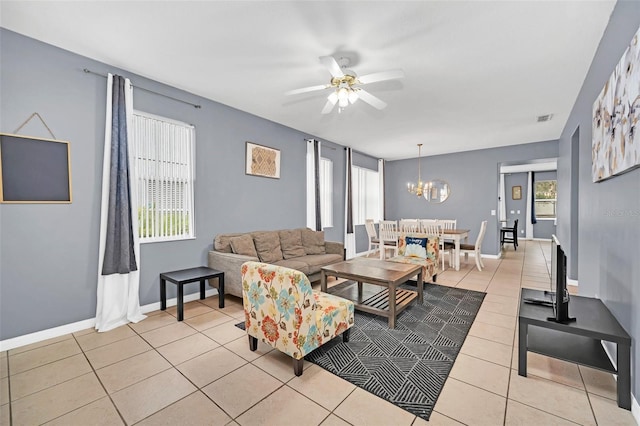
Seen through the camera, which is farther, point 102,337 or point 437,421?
point 102,337

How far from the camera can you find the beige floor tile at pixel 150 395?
1.72 m

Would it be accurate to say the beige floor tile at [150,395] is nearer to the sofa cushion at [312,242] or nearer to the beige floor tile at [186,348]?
the beige floor tile at [186,348]

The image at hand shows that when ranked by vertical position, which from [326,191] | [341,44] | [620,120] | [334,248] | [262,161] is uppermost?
[341,44]

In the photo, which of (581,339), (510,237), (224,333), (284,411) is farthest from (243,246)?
(510,237)

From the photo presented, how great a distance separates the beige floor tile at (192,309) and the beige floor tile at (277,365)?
4.54 ft

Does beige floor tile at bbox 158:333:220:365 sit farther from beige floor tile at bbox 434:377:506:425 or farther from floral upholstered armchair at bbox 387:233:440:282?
floral upholstered armchair at bbox 387:233:440:282

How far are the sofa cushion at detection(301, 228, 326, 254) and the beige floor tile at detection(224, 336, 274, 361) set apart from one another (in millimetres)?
2303

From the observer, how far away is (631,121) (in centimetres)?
161

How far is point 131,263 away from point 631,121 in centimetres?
436

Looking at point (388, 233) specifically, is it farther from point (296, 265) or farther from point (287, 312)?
point (287, 312)

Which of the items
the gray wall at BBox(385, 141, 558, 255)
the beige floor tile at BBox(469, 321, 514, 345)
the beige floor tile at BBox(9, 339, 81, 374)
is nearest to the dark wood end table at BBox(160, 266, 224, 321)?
the beige floor tile at BBox(9, 339, 81, 374)

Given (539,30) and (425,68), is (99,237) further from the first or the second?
(539,30)

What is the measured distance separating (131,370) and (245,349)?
88 cm

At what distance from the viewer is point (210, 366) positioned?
2.21m
